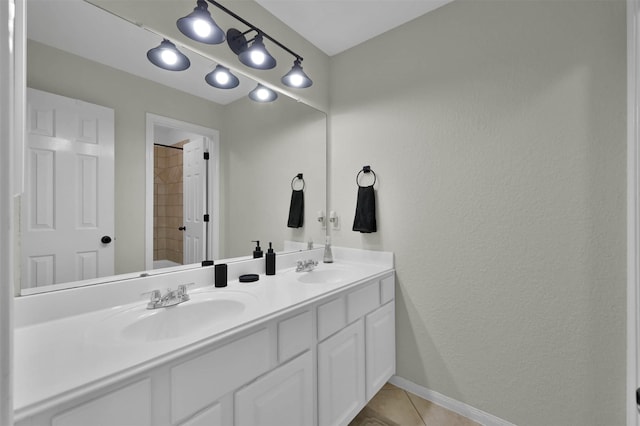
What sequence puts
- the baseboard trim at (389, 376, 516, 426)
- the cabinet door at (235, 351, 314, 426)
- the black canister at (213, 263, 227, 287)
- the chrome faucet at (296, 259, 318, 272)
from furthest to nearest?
the chrome faucet at (296, 259, 318, 272) → the baseboard trim at (389, 376, 516, 426) → the black canister at (213, 263, 227, 287) → the cabinet door at (235, 351, 314, 426)

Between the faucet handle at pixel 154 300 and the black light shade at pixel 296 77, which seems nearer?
the faucet handle at pixel 154 300

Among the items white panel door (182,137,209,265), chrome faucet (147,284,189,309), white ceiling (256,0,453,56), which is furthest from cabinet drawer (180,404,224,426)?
white ceiling (256,0,453,56)

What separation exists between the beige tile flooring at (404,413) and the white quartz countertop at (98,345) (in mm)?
906

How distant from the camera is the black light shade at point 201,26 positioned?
50.4 inches

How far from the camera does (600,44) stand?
4.08 feet

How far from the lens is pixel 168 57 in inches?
51.4

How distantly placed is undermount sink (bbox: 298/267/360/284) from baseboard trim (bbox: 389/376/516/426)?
2.62 ft

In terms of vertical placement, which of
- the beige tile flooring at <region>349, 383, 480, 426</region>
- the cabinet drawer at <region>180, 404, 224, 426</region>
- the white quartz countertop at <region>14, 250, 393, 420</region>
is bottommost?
the beige tile flooring at <region>349, 383, 480, 426</region>

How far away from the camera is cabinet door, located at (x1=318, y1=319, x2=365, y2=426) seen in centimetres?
128

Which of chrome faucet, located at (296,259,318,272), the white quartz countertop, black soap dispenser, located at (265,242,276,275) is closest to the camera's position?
the white quartz countertop

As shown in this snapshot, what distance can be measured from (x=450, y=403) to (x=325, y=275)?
1.05m

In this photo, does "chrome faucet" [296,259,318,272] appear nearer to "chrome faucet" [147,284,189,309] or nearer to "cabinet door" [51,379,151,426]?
"chrome faucet" [147,284,189,309]

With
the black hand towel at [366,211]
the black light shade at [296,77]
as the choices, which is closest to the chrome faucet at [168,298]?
the black hand towel at [366,211]

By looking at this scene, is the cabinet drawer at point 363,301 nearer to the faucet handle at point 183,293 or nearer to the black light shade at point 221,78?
the faucet handle at point 183,293
